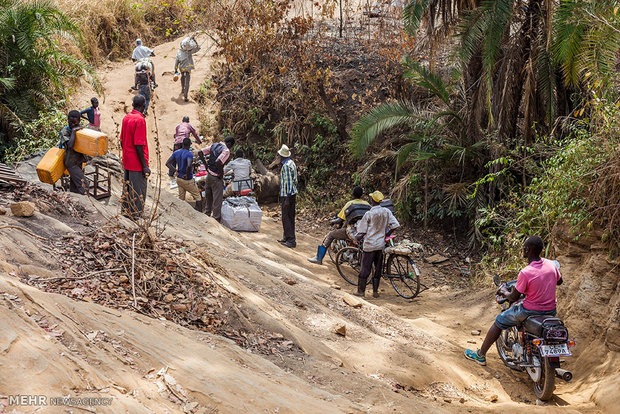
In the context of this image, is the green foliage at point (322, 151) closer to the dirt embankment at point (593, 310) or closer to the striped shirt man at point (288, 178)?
the striped shirt man at point (288, 178)

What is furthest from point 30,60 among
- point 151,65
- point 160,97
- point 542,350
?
point 542,350

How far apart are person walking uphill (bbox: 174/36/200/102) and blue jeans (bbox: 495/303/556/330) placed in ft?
47.2

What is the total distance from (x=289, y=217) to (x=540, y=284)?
6460mm

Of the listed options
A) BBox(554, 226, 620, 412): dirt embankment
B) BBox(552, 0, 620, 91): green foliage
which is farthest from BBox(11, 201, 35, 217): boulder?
BBox(552, 0, 620, 91): green foliage

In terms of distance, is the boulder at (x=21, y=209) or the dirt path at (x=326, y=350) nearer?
the dirt path at (x=326, y=350)

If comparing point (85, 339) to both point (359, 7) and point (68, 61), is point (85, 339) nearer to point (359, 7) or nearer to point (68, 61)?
point (68, 61)

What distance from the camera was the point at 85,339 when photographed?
399cm

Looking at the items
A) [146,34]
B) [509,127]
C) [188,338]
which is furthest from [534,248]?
[146,34]

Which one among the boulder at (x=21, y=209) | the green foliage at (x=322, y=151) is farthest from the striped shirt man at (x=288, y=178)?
the boulder at (x=21, y=209)

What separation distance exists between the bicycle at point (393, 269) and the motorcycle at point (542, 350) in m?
3.28

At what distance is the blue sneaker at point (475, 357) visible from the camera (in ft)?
22.2

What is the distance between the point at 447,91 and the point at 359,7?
25.3ft

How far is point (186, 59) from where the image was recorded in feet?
59.5

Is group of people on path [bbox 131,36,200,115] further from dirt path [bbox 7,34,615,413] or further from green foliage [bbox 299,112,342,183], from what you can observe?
dirt path [bbox 7,34,615,413]
